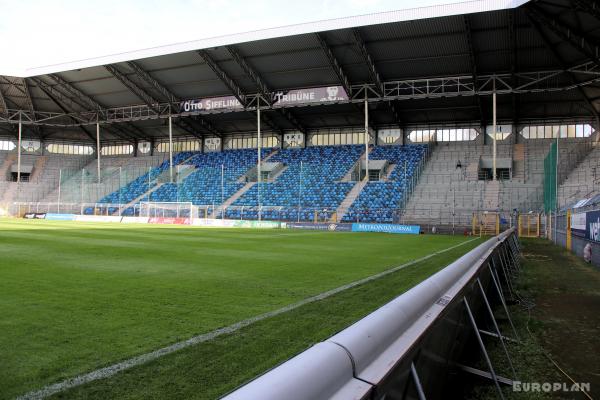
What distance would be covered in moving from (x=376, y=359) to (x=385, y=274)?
31.3 feet

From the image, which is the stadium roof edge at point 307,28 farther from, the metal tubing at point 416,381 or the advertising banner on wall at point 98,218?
the metal tubing at point 416,381

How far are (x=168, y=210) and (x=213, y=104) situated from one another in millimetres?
10465

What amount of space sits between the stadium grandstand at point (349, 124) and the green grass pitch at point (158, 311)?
5.91 m

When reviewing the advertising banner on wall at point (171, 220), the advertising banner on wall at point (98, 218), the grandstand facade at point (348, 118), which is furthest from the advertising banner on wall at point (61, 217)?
the advertising banner on wall at point (171, 220)

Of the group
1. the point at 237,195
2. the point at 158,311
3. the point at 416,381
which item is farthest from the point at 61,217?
the point at 416,381

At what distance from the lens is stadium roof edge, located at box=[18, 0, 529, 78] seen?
27.6 m

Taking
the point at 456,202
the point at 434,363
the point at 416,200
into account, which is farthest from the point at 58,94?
the point at 434,363

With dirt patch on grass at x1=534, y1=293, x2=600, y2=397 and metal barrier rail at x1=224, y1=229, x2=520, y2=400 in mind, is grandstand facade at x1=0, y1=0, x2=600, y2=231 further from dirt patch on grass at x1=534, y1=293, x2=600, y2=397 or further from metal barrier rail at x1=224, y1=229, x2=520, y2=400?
metal barrier rail at x1=224, y1=229, x2=520, y2=400

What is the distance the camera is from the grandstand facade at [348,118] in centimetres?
3155

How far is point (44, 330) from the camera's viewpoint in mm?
5195

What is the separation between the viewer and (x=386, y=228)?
33906 mm

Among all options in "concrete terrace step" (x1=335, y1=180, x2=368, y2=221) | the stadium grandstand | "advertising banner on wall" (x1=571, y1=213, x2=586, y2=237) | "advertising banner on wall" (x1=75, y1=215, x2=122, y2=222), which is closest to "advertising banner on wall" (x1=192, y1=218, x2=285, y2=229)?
the stadium grandstand

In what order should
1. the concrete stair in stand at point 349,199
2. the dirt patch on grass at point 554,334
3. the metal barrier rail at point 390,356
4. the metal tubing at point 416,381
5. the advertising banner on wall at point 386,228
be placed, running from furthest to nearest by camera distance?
1. the concrete stair in stand at point 349,199
2. the advertising banner on wall at point 386,228
3. the dirt patch on grass at point 554,334
4. the metal tubing at point 416,381
5. the metal barrier rail at point 390,356

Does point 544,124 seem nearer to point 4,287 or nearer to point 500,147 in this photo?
point 500,147
